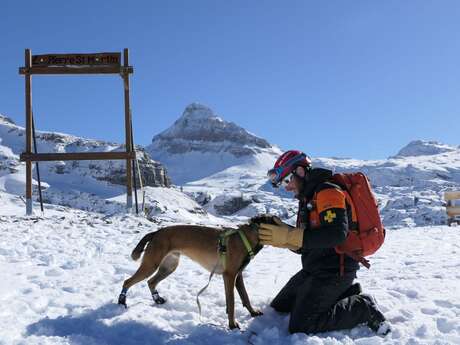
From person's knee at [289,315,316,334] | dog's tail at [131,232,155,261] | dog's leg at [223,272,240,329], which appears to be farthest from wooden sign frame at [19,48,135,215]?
person's knee at [289,315,316,334]

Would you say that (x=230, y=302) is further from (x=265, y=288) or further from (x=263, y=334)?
(x=265, y=288)

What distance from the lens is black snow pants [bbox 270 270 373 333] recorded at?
4602 mm

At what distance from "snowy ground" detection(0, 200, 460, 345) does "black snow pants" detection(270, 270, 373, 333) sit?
119 millimetres

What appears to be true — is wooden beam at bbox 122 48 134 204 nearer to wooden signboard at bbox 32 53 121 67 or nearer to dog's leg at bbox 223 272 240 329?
wooden signboard at bbox 32 53 121 67

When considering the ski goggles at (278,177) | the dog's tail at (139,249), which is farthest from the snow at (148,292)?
the ski goggles at (278,177)

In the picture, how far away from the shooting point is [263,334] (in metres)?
4.61

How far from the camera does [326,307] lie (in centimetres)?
471

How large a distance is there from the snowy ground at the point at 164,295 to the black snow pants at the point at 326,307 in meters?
0.12

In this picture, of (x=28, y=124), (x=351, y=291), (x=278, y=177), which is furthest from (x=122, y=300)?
(x=28, y=124)

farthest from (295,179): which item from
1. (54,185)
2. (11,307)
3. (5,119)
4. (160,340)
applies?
(5,119)

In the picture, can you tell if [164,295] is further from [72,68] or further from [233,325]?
[72,68]

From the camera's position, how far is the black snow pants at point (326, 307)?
4602 millimetres

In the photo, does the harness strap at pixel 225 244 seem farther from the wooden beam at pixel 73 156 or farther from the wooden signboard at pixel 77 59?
the wooden signboard at pixel 77 59

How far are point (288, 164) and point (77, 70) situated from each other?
9501 mm
